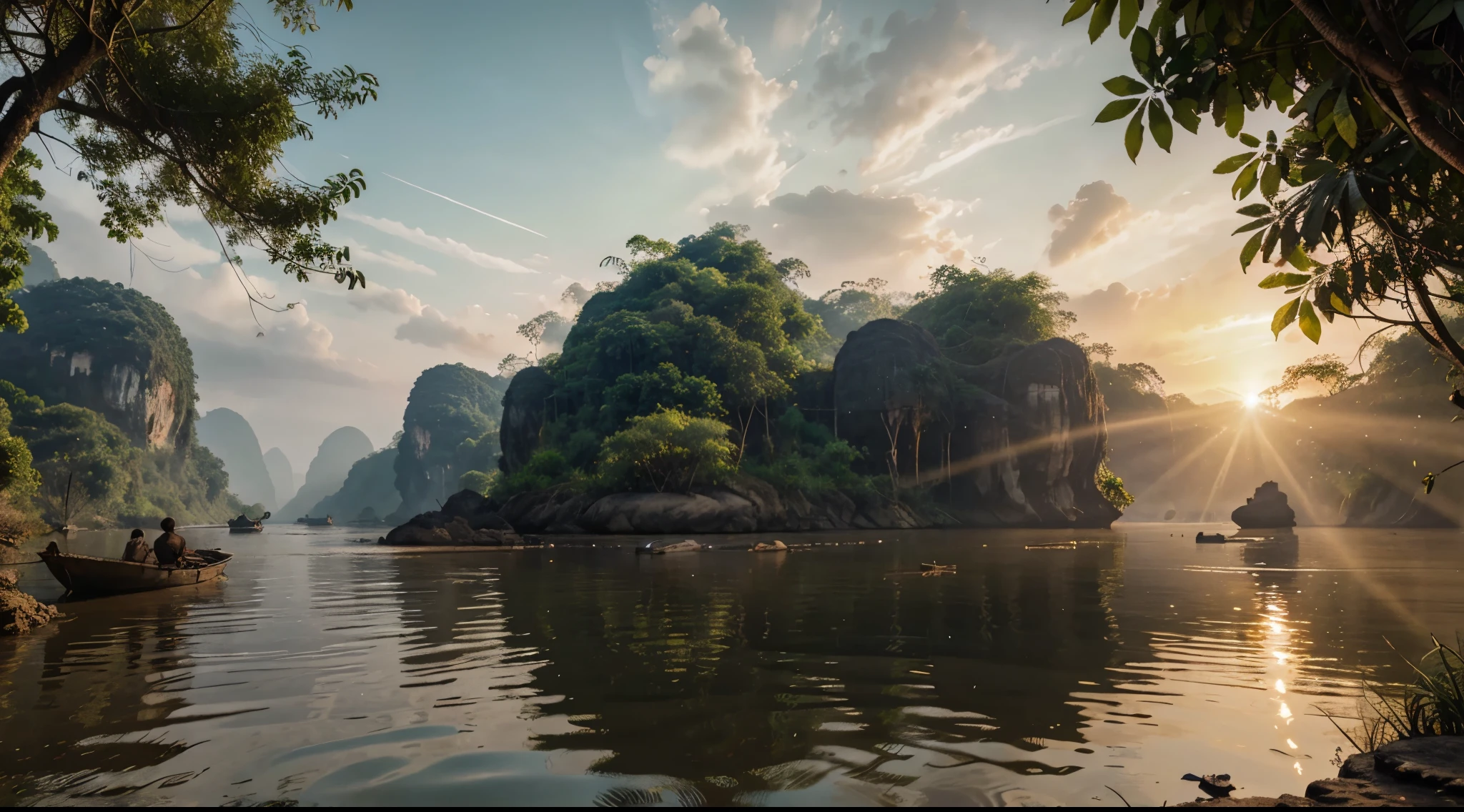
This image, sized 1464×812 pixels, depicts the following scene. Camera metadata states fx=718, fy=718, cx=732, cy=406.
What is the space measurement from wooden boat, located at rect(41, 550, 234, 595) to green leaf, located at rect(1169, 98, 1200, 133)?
1535 cm

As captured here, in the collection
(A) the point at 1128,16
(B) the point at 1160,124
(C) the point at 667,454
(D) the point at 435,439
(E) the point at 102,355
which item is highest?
(E) the point at 102,355

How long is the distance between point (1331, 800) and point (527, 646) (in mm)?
6605

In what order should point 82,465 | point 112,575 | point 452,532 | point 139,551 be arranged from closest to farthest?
point 112,575 → point 139,551 → point 452,532 → point 82,465

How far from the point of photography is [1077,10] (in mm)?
2957

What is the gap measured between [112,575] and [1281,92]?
16.8m

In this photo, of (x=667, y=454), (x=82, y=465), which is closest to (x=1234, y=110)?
(x=667, y=454)

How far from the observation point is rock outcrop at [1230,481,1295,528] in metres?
47.2

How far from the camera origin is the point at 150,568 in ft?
42.8

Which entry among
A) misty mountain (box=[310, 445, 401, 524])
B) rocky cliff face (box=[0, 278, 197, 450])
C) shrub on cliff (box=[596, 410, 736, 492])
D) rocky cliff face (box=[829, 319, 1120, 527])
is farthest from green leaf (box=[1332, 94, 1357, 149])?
misty mountain (box=[310, 445, 401, 524])

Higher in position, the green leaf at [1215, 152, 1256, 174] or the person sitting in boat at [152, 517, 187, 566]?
the green leaf at [1215, 152, 1256, 174]

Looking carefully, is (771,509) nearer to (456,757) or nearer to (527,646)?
(527,646)

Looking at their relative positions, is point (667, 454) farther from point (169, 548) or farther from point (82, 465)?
point (82, 465)

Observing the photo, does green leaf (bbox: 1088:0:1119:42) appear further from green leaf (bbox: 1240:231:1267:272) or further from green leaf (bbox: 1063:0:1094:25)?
green leaf (bbox: 1240:231:1267:272)

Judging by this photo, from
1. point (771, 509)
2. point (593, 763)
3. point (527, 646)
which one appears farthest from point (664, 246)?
point (593, 763)
